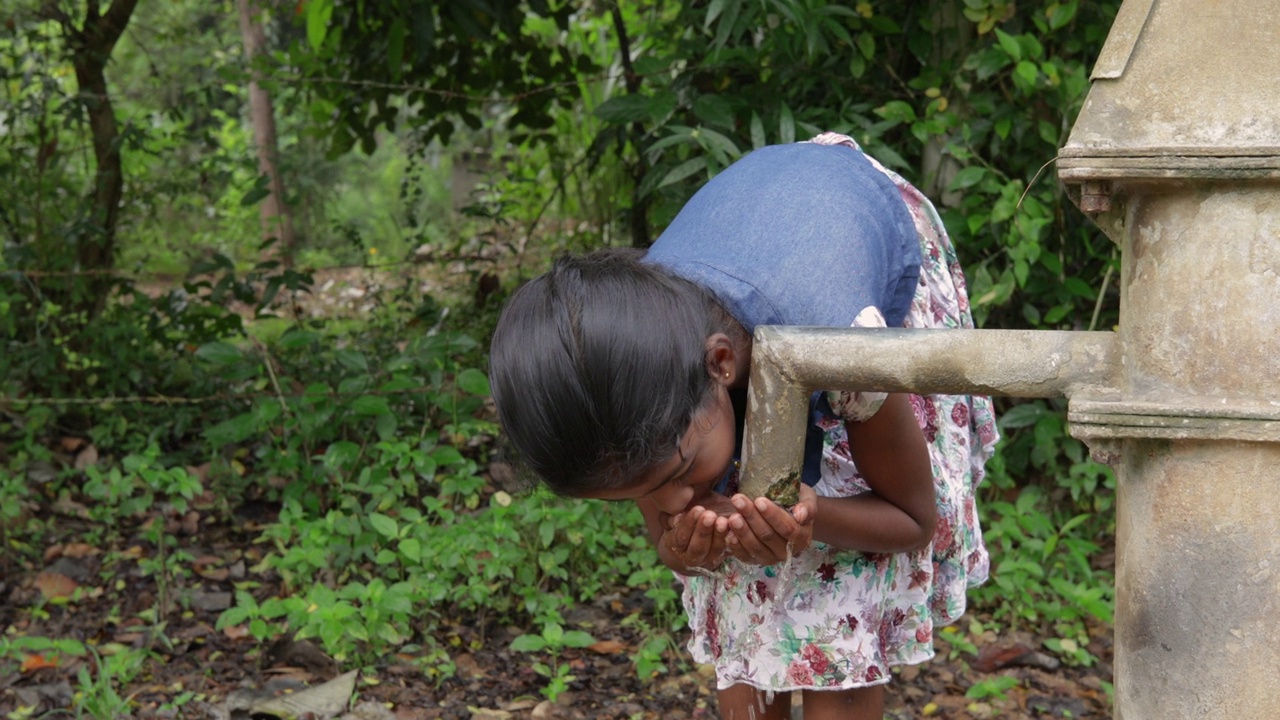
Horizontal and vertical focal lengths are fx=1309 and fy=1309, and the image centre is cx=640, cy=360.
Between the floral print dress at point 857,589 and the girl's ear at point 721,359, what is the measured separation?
19cm

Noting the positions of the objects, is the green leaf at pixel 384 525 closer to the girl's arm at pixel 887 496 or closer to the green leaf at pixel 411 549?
the green leaf at pixel 411 549

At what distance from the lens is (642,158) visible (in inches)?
150

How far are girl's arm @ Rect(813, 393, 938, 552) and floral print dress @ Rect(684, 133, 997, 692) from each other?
7cm

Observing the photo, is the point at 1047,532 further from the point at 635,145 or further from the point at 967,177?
the point at 635,145

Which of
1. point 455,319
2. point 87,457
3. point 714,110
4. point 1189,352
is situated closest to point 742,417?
point 1189,352

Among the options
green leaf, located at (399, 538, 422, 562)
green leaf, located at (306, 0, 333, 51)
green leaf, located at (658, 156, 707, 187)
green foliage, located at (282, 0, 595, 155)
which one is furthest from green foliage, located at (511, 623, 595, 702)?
green leaf, located at (306, 0, 333, 51)

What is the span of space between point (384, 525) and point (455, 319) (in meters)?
1.82

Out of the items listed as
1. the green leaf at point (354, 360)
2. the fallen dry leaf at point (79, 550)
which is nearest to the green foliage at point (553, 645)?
the green leaf at point (354, 360)

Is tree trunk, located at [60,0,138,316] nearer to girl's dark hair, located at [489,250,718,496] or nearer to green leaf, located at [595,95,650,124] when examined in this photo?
green leaf, located at [595,95,650,124]

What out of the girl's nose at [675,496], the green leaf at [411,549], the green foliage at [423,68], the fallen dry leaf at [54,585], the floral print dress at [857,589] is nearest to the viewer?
the girl's nose at [675,496]

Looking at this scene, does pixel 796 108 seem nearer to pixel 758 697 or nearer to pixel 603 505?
pixel 603 505

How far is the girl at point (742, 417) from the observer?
1.34m

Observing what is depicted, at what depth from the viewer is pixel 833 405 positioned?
146cm

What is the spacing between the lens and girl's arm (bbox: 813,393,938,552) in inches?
59.4
